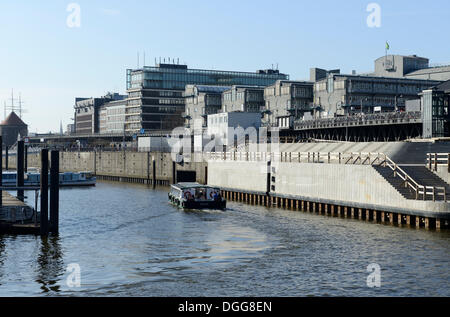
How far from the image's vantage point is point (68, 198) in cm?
9619

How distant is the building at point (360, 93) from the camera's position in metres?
142

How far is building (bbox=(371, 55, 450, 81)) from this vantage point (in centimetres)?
16650

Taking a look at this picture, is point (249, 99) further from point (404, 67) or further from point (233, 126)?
point (233, 126)

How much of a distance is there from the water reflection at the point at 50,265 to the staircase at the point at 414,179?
100 ft

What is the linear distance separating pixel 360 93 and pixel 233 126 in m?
35.0

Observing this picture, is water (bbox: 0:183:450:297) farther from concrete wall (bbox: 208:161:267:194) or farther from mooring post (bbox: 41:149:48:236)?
concrete wall (bbox: 208:161:267:194)

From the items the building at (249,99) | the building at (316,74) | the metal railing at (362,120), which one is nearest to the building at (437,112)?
the metal railing at (362,120)

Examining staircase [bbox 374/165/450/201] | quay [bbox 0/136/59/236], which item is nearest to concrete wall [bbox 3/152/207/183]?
staircase [bbox 374/165/450/201]

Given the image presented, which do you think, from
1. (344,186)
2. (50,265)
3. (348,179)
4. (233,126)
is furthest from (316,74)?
(50,265)

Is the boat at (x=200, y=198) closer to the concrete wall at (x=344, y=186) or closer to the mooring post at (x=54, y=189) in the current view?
the concrete wall at (x=344, y=186)

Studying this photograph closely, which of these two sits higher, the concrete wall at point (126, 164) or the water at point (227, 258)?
the concrete wall at point (126, 164)

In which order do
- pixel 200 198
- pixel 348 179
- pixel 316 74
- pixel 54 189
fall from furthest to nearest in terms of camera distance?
pixel 316 74
pixel 200 198
pixel 348 179
pixel 54 189

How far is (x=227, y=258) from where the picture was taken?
42.6m
